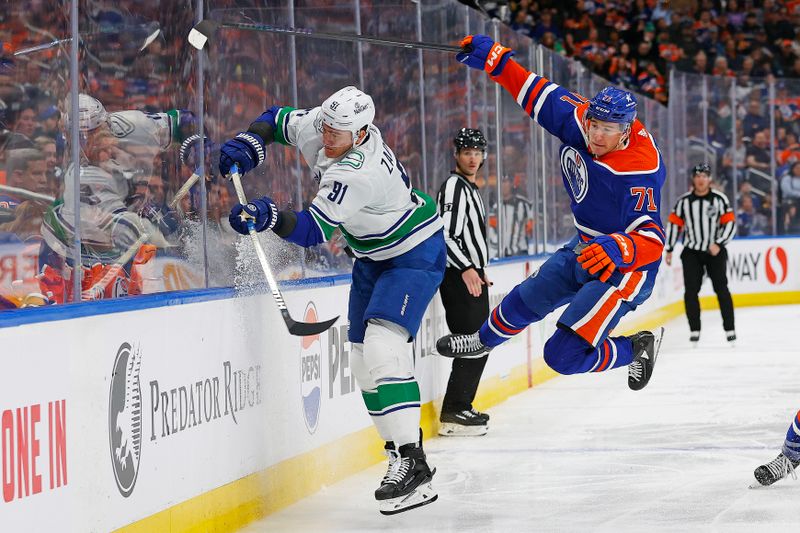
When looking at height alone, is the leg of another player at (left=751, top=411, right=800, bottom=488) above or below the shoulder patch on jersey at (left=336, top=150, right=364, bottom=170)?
below

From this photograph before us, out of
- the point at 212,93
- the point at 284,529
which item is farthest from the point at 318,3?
the point at 284,529

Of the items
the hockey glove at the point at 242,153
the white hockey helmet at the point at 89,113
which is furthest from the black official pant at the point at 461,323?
the white hockey helmet at the point at 89,113

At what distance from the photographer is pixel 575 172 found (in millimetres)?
4691

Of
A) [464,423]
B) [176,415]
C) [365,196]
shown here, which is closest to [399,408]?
[365,196]

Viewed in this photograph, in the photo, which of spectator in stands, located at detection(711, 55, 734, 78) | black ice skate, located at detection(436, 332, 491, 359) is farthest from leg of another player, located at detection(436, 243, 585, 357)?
spectator in stands, located at detection(711, 55, 734, 78)

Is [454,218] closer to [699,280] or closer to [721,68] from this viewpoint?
[699,280]

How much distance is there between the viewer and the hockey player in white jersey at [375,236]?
3879mm

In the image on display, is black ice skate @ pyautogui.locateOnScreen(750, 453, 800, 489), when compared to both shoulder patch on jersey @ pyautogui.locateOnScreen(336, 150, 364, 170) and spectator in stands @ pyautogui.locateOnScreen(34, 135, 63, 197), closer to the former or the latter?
shoulder patch on jersey @ pyautogui.locateOnScreen(336, 150, 364, 170)

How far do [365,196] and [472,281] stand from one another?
2056mm

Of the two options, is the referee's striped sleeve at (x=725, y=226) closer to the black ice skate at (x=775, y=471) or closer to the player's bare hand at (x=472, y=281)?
the player's bare hand at (x=472, y=281)

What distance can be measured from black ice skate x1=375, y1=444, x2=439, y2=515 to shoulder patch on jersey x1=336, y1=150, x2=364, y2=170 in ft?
3.07

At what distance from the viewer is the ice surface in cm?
399

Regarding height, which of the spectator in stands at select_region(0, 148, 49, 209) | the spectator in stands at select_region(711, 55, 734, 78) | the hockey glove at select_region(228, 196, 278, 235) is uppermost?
the spectator in stands at select_region(711, 55, 734, 78)

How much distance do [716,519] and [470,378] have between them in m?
2.20
